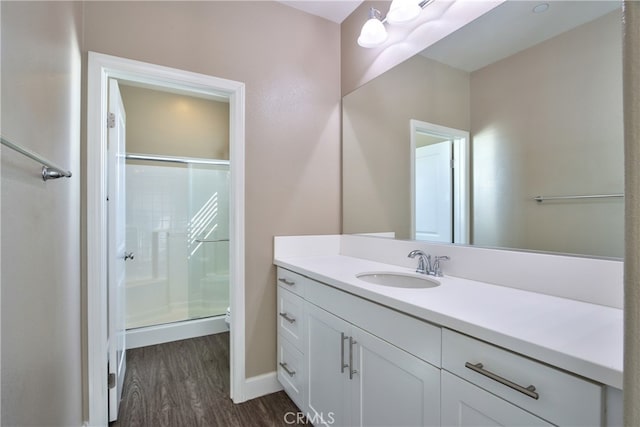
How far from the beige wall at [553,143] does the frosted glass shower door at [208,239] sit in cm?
261

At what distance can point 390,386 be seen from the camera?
108 centimetres

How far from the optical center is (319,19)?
2184mm

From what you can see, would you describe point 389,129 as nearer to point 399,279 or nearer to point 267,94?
point 267,94

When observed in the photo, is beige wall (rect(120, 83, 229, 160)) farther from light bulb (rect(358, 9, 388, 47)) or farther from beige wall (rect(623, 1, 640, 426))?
beige wall (rect(623, 1, 640, 426))

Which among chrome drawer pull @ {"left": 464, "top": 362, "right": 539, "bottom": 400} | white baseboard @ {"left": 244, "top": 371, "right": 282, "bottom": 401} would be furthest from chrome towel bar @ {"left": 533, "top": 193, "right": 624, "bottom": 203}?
white baseboard @ {"left": 244, "top": 371, "right": 282, "bottom": 401}

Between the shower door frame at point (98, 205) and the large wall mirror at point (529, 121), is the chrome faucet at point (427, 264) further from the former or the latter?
the shower door frame at point (98, 205)

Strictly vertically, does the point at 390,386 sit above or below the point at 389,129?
below

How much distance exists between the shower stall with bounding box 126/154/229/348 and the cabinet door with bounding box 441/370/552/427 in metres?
2.53

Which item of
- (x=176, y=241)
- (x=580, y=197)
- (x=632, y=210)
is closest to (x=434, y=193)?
(x=580, y=197)

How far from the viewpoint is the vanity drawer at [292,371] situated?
1666 mm

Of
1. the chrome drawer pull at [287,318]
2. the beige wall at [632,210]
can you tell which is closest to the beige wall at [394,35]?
the beige wall at [632,210]

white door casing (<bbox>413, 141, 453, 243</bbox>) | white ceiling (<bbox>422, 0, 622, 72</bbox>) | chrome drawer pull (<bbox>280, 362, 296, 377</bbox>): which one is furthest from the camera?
chrome drawer pull (<bbox>280, 362, 296, 377</bbox>)

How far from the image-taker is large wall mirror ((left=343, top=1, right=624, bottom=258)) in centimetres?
100

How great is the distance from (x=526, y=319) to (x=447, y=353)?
0.24 metres
